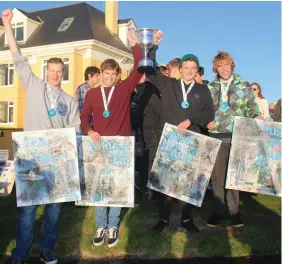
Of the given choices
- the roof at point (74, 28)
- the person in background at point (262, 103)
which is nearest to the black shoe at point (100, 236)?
the person in background at point (262, 103)

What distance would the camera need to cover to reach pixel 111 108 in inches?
190

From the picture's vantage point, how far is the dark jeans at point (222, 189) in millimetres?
5133

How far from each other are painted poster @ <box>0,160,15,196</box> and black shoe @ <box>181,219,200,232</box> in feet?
7.92

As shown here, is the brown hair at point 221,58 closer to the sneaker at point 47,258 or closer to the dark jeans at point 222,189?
the dark jeans at point 222,189

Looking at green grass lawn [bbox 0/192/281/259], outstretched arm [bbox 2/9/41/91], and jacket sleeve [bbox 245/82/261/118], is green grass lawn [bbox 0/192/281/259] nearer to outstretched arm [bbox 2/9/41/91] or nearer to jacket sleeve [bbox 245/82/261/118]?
jacket sleeve [bbox 245/82/261/118]

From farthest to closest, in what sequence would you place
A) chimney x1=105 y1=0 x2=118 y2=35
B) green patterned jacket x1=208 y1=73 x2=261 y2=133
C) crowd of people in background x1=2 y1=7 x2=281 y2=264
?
chimney x1=105 y1=0 x2=118 y2=35 → green patterned jacket x1=208 y1=73 x2=261 y2=133 → crowd of people in background x1=2 y1=7 x2=281 y2=264

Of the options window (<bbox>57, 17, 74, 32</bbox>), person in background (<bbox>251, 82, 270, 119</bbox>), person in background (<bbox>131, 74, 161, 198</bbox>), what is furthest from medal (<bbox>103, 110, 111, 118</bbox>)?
window (<bbox>57, 17, 74, 32</bbox>)

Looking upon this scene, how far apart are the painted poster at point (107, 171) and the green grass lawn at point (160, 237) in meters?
0.62

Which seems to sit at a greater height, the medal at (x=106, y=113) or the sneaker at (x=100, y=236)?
the medal at (x=106, y=113)

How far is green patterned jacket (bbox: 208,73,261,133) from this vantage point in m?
5.04

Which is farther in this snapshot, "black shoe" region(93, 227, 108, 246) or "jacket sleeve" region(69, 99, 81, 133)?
"black shoe" region(93, 227, 108, 246)

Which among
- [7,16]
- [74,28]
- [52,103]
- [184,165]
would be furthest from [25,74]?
[74,28]

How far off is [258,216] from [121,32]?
2439cm

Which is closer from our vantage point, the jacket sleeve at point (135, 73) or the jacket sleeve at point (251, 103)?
the jacket sleeve at point (135, 73)
